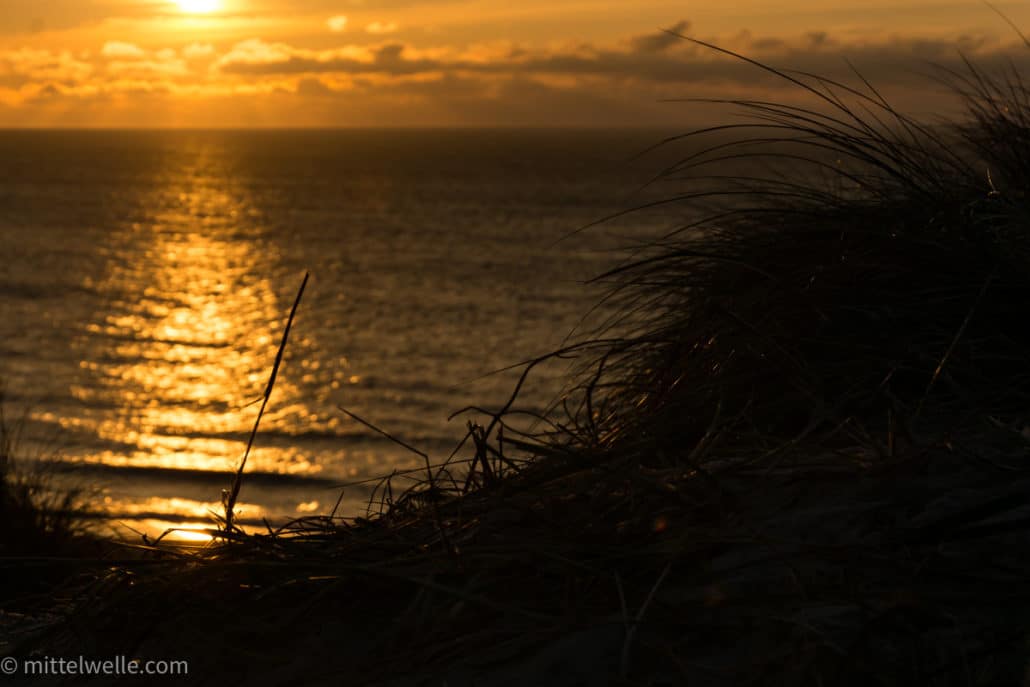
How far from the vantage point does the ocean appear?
68.7ft

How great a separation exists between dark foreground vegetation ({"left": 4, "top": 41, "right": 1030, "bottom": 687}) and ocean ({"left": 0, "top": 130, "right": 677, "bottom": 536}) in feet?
0.85

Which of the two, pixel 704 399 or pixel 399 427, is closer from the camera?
pixel 704 399

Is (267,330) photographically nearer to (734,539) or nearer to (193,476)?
(193,476)

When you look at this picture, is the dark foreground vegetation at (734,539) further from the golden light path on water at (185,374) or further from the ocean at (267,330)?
the golden light path on water at (185,374)

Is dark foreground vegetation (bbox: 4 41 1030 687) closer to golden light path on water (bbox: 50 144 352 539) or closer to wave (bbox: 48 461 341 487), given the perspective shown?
golden light path on water (bbox: 50 144 352 539)


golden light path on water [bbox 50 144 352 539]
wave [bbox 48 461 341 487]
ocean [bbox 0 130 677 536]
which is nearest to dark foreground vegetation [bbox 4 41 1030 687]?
ocean [bbox 0 130 677 536]

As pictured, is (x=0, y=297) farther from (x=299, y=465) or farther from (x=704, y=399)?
(x=704, y=399)

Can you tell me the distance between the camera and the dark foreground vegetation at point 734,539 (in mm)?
1296

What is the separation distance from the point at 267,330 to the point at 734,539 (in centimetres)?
3721

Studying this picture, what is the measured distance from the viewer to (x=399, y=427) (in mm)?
24500

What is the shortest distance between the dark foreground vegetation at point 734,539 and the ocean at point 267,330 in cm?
26

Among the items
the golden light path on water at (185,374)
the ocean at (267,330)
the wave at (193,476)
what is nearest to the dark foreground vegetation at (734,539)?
the ocean at (267,330)

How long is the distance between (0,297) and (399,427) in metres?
27.6

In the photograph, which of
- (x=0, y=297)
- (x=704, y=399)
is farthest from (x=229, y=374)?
(x=704, y=399)
